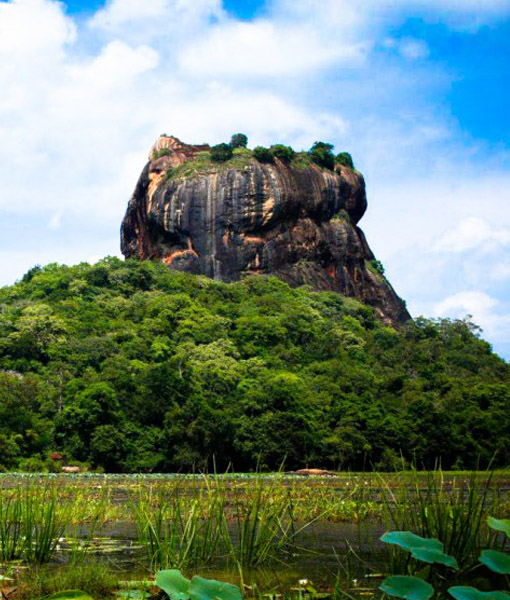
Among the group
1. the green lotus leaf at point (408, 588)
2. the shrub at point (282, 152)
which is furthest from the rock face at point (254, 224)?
the green lotus leaf at point (408, 588)

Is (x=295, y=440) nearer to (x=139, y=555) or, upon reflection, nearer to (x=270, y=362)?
(x=270, y=362)

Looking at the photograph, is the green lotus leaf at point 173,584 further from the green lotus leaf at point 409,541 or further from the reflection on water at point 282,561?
the green lotus leaf at point 409,541

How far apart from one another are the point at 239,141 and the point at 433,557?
94.4m

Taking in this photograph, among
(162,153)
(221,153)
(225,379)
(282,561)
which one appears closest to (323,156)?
(221,153)

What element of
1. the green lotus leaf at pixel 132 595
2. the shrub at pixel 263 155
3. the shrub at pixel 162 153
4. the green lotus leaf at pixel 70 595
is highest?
the shrub at pixel 162 153

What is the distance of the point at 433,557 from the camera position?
11.9 ft

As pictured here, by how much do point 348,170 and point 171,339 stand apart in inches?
1783

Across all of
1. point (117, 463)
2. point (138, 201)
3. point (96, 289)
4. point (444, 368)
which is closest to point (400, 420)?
point (117, 463)

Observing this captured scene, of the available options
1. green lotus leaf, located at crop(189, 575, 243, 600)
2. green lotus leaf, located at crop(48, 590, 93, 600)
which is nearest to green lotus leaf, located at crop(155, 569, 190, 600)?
green lotus leaf, located at crop(189, 575, 243, 600)

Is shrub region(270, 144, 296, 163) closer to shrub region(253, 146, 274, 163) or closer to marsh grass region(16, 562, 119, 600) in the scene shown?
shrub region(253, 146, 274, 163)

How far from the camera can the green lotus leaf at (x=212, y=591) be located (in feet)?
11.3

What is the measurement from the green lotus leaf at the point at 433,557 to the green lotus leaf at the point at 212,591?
85 cm

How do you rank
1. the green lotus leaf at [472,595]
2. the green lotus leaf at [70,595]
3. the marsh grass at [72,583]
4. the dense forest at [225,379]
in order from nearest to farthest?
the green lotus leaf at [472,595] < the green lotus leaf at [70,595] < the marsh grass at [72,583] < the dense forest at [225,379]

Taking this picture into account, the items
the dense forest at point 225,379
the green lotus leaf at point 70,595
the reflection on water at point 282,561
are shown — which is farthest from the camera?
the dense forest at point 225,379
